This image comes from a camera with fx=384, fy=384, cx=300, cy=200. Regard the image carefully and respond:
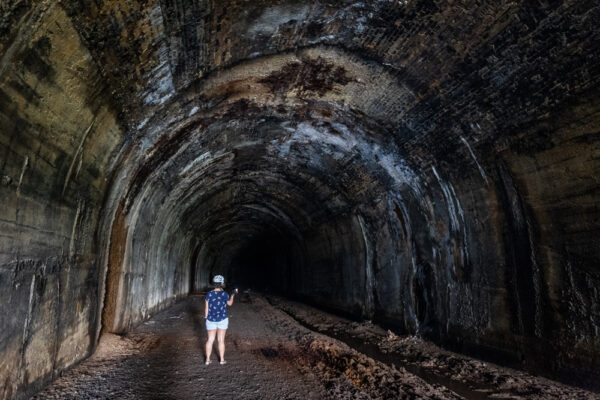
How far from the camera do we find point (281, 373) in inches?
209

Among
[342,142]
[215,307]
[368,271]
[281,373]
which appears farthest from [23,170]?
[368,271]

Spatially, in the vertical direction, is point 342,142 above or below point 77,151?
above

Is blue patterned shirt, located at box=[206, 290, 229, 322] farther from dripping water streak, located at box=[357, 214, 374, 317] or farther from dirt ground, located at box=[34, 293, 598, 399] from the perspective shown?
dripping water streak, located at box=[357, 214, 374, 317]

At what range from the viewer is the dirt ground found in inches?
177

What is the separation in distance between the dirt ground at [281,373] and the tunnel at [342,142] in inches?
11.0

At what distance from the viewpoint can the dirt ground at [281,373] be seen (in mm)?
4500

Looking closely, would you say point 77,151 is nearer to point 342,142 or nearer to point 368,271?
point 342,142

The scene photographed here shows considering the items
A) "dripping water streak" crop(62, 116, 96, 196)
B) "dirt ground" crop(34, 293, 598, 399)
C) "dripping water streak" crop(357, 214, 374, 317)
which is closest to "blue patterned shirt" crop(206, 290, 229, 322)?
"dirt ground" crop(34, 293, 598, 399)

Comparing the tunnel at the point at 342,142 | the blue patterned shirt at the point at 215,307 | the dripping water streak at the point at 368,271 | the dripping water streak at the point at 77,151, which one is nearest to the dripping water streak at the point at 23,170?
the tunnel at the point at 342,142

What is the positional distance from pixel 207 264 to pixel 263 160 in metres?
14.7

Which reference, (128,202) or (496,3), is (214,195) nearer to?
(128,202)

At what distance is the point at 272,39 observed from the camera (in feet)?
15.9

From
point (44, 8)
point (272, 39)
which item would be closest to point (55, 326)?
point (44, 8)

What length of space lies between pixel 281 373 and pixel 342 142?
4.54 m
